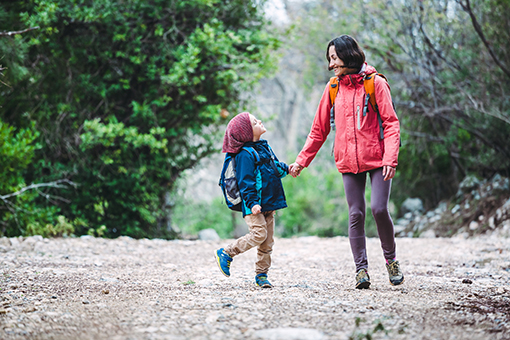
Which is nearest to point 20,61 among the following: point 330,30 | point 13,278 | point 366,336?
point 13,278

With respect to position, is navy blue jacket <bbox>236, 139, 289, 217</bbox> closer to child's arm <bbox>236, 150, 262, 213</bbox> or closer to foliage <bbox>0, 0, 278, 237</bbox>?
child's arm <bbox>236, 150, 262, 213</bbox>

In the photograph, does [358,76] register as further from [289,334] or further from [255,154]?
[289,334]

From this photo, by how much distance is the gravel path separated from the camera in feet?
7.80

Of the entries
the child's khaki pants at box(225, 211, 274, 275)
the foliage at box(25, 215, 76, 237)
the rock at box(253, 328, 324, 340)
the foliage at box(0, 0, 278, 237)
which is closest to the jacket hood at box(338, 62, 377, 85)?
the child's khaki pants at box(225, 211, 274, 275)

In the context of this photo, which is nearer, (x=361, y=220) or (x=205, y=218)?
(x=361, y=220)

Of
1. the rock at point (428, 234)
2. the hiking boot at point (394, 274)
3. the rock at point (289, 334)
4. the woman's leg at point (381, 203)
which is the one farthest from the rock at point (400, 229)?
the rock at point (289, 334)

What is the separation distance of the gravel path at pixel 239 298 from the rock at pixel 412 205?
5385mm

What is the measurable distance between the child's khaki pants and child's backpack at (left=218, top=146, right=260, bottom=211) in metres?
0.14

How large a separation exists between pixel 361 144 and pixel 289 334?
1759 mm

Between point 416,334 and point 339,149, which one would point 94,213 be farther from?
point 416,334

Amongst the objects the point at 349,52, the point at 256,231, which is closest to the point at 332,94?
the point at 349,52

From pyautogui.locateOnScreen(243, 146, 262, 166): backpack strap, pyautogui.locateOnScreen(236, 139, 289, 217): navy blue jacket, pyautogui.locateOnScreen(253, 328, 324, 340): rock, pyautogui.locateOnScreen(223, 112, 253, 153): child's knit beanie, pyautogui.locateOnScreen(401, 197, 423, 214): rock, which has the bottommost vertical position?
pyautogui.locateOnScreen(401, 197, 423, 214): rock

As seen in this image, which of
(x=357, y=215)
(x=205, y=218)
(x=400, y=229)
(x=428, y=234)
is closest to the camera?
(x=357, y=215)

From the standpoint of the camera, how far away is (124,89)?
8570mm
